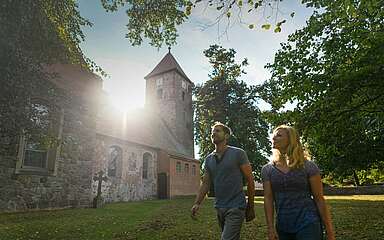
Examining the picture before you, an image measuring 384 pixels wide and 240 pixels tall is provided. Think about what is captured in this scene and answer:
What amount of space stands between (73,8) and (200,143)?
1103 inches

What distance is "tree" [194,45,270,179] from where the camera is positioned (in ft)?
101

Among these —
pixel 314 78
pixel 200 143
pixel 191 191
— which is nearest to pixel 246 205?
pixel 314 78

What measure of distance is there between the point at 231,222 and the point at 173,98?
3265 centimetres

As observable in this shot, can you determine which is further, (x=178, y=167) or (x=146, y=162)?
(x=178, y=167)

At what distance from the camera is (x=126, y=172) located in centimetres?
2200

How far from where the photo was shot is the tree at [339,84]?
26.3ft

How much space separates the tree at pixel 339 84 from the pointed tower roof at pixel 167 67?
27073mm

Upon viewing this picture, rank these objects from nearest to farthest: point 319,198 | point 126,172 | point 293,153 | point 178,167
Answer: point 319,198
point 293,153
point 126,172
point 178,167

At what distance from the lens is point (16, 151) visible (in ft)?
40.2

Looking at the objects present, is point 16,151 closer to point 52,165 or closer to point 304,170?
point 52,165

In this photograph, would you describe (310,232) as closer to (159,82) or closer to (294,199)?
(294,199)

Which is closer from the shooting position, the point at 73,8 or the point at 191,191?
the point at 73,8

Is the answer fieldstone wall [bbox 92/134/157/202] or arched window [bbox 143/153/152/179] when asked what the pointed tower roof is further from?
arched window [bbox 143/153/152/179]

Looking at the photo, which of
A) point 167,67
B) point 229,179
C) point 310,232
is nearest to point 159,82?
point 167,67
